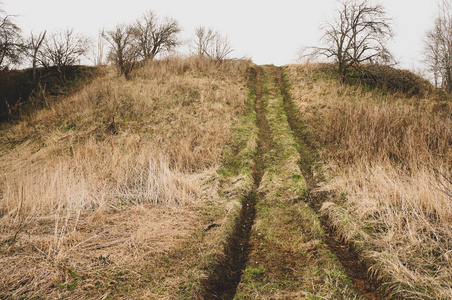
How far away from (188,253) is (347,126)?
20.2 feet

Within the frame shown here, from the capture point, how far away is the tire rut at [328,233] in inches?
92.3

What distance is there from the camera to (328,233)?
3340 millimetres

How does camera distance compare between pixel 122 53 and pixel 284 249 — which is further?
pixel 122 53

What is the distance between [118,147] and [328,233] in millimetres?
6972

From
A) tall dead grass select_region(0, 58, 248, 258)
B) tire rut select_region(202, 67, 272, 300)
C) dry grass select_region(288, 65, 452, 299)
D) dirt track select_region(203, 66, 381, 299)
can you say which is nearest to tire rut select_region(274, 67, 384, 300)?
dirt track select_region(203, 66, 381, 299)

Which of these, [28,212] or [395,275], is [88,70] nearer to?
[28,212]

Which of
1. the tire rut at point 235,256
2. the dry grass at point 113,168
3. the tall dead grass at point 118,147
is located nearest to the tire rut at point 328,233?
the tire rut at point 235,256

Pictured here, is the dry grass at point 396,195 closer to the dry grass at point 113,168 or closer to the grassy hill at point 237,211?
the grassy hill at point 237,211

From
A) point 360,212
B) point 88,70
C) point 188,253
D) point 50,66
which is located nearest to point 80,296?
point 188,253

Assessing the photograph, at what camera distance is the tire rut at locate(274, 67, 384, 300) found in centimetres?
234

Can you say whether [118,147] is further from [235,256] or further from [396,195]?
[396,195]

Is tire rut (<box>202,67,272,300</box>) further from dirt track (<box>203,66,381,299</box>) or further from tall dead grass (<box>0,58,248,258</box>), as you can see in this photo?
tall dead grass (<box>0,58,248,258</box>)

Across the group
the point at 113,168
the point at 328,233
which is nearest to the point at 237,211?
the point at 328,233

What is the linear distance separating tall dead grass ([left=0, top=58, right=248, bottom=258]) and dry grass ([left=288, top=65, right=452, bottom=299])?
311 cm
